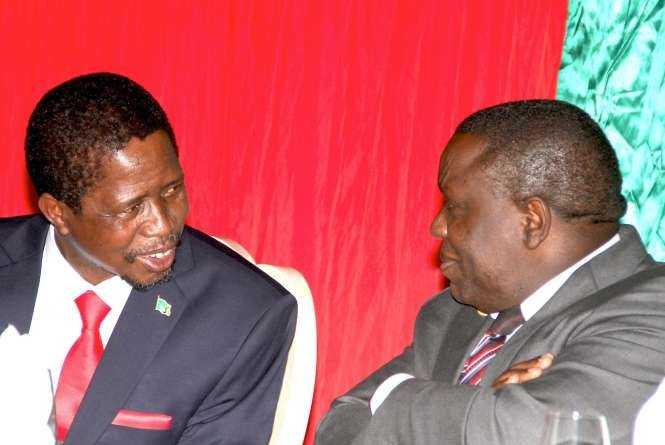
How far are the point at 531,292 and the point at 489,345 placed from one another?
7.4 inches

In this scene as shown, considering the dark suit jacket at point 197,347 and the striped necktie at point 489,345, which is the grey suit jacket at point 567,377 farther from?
the dark suit jacket at point 197,347

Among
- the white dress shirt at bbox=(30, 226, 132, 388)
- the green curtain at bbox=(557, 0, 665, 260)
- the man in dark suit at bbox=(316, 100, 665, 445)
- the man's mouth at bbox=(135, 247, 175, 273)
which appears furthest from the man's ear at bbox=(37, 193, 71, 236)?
the green curtain at bbox=(557, 0, 665, 260)

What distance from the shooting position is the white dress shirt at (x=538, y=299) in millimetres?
2365

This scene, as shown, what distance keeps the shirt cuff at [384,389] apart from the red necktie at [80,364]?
2.06 ft

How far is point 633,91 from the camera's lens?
3303 mm

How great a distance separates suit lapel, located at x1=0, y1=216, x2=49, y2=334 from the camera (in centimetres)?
251

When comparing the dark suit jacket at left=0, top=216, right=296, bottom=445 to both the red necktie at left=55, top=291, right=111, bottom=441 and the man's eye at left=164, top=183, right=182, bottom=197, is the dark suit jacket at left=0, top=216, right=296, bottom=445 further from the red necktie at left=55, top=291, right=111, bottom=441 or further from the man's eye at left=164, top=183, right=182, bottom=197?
the man's eye at left=164, top=183, right=182, bottom=197

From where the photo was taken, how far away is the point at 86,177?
2.42 m

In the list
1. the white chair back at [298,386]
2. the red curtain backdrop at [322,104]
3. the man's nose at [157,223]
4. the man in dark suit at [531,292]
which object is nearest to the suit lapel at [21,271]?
the man's nose at [157,223]

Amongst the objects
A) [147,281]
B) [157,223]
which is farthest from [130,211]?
[147,281]

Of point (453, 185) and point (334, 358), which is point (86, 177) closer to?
point (453, 185)

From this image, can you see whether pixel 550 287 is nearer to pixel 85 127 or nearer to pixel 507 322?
pixel 507 322

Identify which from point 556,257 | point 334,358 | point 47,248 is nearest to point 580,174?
point 556,257

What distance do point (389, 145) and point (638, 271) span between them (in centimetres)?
164
